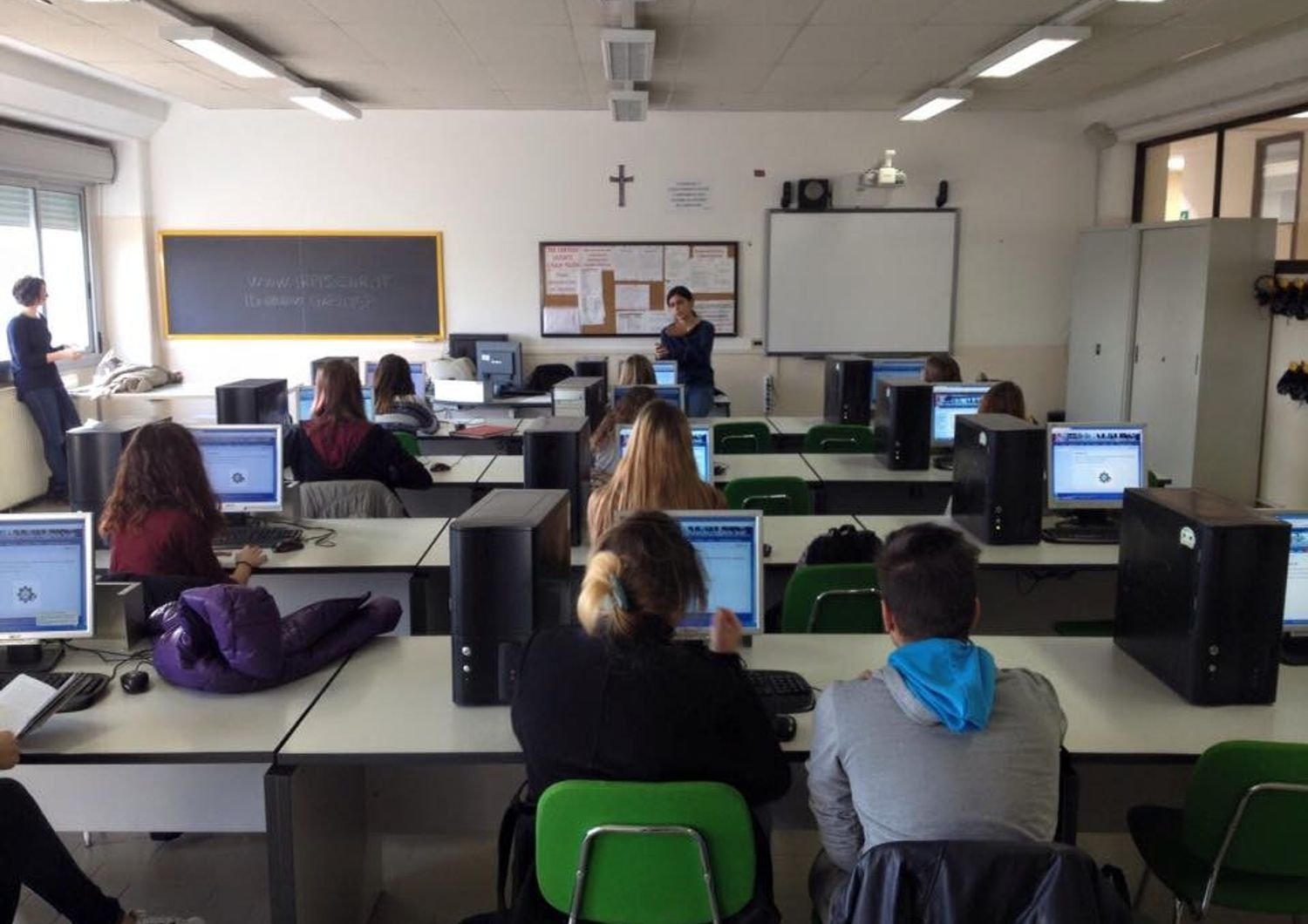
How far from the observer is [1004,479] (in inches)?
147

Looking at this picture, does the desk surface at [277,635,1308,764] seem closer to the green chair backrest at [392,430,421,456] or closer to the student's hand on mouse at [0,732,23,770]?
the student's hand on mouse at [0,732,23,770]

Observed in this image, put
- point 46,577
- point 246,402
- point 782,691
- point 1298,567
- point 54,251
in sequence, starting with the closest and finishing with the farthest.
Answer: point 782,691
point 46,577
point 1298,567
point 246,402
point 54,251

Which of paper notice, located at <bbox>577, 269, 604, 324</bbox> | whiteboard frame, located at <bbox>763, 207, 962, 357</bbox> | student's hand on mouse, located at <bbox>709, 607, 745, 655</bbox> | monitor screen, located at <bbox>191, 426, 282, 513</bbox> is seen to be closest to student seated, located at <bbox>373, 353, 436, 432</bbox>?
monitor screen, located at <bbox>191, 426, 282, 513</bbox>

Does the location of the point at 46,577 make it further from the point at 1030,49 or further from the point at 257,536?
the point at 1030,49

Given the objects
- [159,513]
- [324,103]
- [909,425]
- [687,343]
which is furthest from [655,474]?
[324,103]

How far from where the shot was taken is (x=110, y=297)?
28.8 feet

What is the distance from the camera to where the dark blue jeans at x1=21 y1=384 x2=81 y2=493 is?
7320mm

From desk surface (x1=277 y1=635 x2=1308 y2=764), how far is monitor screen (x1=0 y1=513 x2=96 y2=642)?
0.66 meters

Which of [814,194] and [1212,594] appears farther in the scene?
[814,194]

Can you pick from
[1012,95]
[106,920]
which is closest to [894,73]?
[1012,95]

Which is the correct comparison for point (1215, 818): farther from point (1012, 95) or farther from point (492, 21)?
point (1012, 95)

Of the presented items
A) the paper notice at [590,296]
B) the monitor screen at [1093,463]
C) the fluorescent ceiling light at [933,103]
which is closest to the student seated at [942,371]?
the monitor screen at [1093,463]

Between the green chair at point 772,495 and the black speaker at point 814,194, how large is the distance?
15.7 ft

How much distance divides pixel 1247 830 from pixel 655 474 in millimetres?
1735
